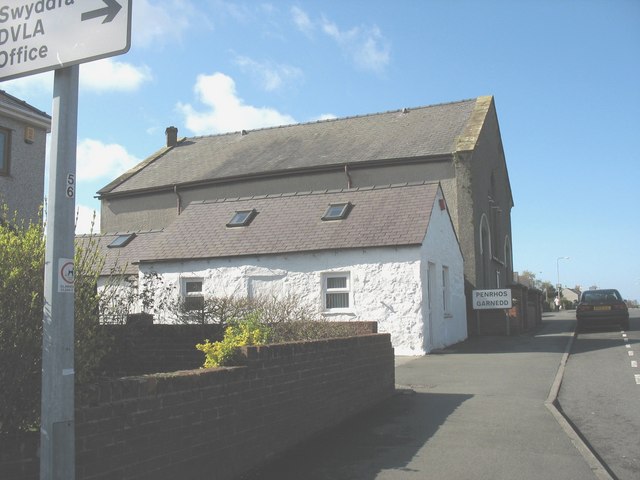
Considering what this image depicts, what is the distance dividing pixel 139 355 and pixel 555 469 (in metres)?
5.68

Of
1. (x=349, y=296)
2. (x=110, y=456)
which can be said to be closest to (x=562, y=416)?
(x=110, y=456)

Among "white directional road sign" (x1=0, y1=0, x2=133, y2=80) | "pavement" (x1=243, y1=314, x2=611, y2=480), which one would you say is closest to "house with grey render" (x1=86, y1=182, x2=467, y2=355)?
"pavement" (x1=243, y1=314, x2=611, y2=480)

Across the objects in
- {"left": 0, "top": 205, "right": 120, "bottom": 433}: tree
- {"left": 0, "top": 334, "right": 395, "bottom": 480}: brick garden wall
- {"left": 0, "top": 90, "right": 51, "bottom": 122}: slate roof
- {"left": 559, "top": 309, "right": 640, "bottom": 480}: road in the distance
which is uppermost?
{"left": 0, "top": 90, "right": 51, "bottom": 122}: slate roof

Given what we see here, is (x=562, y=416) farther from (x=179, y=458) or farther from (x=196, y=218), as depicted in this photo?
(x=196, y=218)

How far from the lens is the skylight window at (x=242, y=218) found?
20.1m

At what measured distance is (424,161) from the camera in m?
24.7

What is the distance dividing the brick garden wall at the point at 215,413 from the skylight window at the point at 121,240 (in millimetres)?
17786

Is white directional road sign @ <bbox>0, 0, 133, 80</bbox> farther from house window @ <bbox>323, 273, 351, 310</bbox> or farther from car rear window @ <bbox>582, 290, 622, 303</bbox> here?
car rear window @ <bbox>582, 290, 622, 303</bbox>

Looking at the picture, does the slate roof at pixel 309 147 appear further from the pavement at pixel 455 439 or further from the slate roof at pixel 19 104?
the pavement at pixel 455 439

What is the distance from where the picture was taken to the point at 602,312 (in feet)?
81.1

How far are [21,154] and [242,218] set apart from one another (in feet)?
25.3

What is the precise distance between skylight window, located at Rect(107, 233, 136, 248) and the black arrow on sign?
851 inches

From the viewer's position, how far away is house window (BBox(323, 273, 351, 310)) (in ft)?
58.3

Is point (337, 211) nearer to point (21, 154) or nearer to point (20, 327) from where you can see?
point (21, 154)
